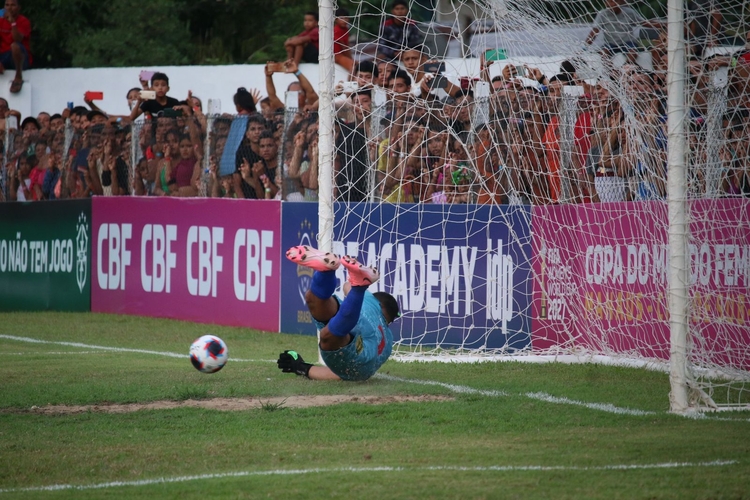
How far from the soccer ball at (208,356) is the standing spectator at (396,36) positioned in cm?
423

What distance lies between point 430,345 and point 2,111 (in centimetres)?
1137

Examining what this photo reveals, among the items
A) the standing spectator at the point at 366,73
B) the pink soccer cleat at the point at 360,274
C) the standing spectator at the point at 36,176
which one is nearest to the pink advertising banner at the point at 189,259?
the standing spectator at the point at 36,176

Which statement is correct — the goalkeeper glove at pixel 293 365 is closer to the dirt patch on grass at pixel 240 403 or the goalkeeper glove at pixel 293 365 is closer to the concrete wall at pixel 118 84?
the dirt patch on grass at pixel 240 403

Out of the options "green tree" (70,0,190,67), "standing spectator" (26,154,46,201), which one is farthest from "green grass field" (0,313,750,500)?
"green tree" (70,0,190,67)

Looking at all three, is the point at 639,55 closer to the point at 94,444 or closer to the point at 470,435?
the point at 470,435

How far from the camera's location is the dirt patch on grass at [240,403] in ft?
26.8

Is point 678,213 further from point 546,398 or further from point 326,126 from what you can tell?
point 326,126

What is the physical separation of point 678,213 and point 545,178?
385 centimetres

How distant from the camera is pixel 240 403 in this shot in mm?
8414

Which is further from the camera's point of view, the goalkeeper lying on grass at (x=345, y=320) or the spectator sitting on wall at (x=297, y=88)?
the spectator sitting on wall at (x=297, y=88)

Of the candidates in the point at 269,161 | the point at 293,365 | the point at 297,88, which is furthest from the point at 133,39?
the point at 293,365

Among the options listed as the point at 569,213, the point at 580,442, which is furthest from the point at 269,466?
the point at 569,213

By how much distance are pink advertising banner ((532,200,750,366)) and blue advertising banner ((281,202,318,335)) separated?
305cm

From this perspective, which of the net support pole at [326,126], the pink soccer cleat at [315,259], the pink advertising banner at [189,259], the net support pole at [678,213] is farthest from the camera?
the pink advertising banner at [189,259]
